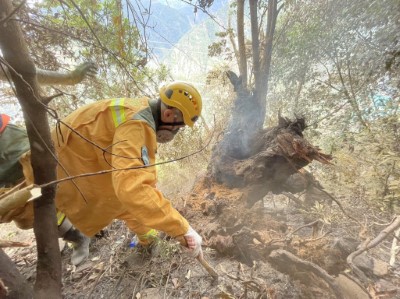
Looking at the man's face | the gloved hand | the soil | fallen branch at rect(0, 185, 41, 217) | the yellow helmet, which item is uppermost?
the yellow helmet

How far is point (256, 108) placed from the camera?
3.26 metres

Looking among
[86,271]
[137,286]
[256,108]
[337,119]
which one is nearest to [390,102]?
[337,119]

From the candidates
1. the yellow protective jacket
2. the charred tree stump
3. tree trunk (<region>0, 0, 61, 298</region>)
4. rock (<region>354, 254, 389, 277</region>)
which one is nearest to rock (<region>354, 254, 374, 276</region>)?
rock (<region>354, 254, 389, 277</region>)

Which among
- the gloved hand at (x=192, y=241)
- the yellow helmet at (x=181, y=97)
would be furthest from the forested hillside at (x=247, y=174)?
the yellow helmet at (x=181, y=97)

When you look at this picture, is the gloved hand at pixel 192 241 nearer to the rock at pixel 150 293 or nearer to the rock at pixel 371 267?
the rock at pixel 150 293

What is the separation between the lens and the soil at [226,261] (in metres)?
1.76

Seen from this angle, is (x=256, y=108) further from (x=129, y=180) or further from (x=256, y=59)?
(x=129, y=180)

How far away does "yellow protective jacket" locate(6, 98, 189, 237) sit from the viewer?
5.20ft

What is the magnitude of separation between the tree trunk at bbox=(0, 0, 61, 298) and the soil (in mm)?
972

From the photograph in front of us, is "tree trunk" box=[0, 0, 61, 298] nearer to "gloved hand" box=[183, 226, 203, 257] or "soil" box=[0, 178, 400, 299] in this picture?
"gloved hand" box=[183, 226, 203, 257]

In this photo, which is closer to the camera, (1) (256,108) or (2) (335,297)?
(2) (335,297)

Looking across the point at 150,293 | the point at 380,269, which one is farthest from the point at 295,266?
the point at 150,293

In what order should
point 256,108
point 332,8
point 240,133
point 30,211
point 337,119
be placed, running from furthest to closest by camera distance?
1. point 332,8
2. point 337,119
3. point 256,108
4. point 240,133
5. point 30,211

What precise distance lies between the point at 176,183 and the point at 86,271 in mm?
2490
